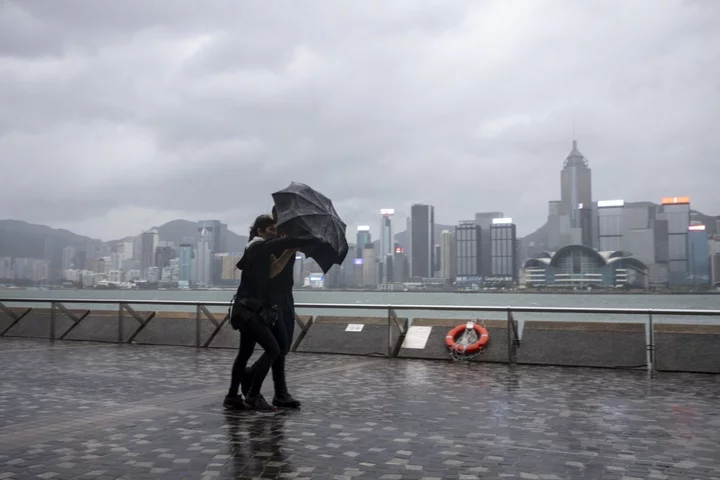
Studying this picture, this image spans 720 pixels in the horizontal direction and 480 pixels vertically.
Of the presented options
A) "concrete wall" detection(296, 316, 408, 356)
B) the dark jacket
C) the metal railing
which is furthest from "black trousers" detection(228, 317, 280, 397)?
"concrete wall" detection(296, 316, 408, 356)

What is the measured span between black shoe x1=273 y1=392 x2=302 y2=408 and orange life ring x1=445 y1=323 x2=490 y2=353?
537 cm

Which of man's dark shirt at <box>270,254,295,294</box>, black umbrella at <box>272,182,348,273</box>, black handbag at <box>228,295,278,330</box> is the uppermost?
black umbrella at <box>272,182,348,273</box>

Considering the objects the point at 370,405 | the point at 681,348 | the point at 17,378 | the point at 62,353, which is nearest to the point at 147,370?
the point at 17,378

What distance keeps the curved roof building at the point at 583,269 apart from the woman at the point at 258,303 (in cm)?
13016

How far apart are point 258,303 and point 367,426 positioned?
5.66 ft

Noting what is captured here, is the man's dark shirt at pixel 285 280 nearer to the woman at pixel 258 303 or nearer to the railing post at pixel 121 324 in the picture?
the woman at pixel 258 303

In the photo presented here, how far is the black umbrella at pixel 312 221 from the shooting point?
6664 millimetres

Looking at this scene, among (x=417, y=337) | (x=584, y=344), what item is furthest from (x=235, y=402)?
(x=584, y=344)

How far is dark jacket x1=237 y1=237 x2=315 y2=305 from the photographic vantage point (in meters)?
6.86

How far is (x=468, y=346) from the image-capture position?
11930mm

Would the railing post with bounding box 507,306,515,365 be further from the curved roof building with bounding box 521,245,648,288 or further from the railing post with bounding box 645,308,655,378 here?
the curved roof building with bounding box 521,245,648,288

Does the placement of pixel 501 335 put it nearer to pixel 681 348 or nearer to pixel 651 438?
pixel 681 348

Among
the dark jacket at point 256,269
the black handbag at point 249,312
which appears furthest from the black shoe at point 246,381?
the dark jacket at point 256,269

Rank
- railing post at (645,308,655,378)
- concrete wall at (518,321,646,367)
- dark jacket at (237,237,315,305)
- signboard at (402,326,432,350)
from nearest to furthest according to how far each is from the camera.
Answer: dark jacket at (237,237,315,305)
railing post at (645,308,655,378)
concrete wall at (518,321,646,367)
signboard at (402,326,432,350)
